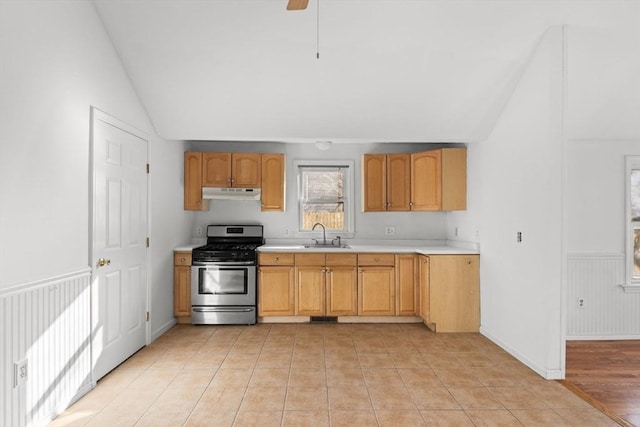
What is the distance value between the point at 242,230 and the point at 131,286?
1.86 meters

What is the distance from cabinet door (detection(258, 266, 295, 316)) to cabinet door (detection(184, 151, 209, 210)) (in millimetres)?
1222

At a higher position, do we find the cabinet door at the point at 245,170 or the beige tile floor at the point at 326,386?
the cabinet door at the point at 245,170

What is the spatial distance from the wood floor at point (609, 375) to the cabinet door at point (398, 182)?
7.72ft

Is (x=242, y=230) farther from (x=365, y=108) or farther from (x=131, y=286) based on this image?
(x=365, y=108)

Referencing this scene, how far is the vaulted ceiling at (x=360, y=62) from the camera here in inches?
120

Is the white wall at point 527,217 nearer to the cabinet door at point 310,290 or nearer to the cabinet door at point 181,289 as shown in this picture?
the cabinet door at point 310,290

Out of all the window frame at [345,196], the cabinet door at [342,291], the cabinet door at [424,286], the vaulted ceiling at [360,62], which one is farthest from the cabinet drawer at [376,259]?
the vaulted ceiling at [360,62]

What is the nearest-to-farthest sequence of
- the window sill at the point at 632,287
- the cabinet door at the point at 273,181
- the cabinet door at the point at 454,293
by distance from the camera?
the window sill at the point at 632,287
the cabinet door at the point at 454,293
the cabinet door at the point at 273,181

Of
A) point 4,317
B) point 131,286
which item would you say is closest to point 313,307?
point 131,286

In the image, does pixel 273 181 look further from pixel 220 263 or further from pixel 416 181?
pixel 416 181

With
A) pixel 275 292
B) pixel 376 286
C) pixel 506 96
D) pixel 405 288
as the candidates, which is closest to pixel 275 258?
pixel 275 292

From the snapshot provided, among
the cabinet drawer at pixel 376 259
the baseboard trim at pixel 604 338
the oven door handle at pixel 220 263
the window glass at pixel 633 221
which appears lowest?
the baseboard trim at pixel 604 338

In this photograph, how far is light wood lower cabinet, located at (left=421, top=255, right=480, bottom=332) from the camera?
441cm

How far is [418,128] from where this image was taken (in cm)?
438
